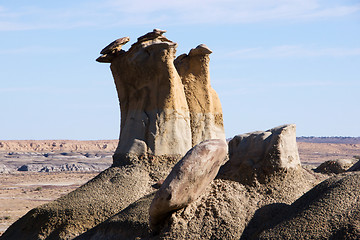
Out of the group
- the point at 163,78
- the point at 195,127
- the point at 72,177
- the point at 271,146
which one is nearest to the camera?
the point at 271,146

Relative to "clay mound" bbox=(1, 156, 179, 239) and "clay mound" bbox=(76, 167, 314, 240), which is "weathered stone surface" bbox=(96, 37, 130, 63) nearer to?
"clay mound" bbox=(1, 156, 179, 239)

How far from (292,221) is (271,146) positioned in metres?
1.93

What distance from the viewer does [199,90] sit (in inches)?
704

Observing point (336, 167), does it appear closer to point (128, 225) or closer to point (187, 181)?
point (128, 225)

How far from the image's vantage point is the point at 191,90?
58.3 feet

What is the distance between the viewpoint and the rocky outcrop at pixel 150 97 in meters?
15.7

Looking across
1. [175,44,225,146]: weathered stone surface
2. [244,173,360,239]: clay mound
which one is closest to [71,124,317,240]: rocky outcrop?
[244,173,360,239]: clay mound

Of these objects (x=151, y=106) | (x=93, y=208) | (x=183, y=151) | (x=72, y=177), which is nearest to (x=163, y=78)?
(x=151, y=106)

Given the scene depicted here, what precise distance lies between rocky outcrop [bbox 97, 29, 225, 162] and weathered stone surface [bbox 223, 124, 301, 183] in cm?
493

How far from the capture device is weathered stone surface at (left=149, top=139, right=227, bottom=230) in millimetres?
9305

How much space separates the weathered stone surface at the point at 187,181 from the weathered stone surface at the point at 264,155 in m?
0.73

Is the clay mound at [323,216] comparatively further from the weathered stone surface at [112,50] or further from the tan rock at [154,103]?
the weathered stone surface at [112,50]

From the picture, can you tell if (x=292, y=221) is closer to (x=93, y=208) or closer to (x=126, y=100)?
(x=93, y=208)

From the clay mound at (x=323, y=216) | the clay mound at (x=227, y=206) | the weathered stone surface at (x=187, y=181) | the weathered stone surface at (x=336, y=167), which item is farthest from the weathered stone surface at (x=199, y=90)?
the clay mound at (x=323, y=216)
